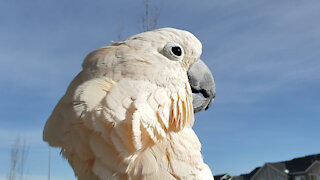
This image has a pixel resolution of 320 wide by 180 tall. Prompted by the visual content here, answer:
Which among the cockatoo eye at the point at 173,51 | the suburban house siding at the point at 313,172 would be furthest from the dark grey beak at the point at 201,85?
the suburban house siding at the point at 313,172

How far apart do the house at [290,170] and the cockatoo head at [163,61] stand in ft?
36.8

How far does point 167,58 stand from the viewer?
5.72 feet

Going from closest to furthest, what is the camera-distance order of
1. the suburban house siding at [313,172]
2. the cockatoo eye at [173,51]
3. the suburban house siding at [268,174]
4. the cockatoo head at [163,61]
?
the cockatoo head at [163,61]
the cockatoo eye at [173,51]
the suburban house siding at [313,172]
the suburban house siding at [268,174]

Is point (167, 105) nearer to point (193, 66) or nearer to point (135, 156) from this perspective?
point (135, 156)

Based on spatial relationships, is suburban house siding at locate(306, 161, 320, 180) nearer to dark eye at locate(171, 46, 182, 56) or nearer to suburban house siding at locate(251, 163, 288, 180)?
suburban house siding at locate(251, 163, 288, 180)

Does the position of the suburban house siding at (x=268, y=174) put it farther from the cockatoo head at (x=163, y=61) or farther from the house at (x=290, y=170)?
the cockatoo head at (x=163, y=61)

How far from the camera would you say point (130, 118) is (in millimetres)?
1407

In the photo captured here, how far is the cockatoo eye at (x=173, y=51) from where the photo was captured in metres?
1.75

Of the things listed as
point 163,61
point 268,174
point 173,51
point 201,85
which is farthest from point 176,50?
point 268,174

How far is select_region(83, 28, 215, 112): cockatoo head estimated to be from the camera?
1597 mm

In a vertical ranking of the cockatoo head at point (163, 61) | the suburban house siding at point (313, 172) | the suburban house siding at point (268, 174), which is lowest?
the suburban house siding at point (268, 174)

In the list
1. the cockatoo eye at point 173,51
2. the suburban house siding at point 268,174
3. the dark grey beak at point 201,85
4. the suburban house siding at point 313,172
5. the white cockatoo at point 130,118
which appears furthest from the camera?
the suburban house siding at point 268,174

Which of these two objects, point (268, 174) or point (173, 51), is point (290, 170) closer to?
point (268, 174)

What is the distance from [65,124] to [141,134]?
0.39 metres
